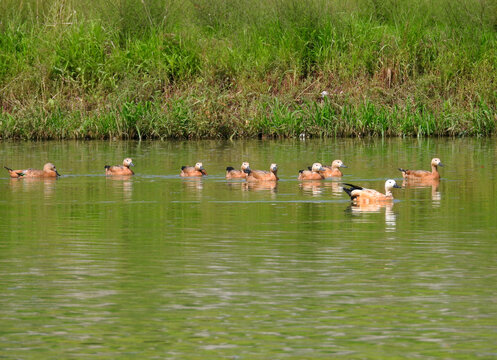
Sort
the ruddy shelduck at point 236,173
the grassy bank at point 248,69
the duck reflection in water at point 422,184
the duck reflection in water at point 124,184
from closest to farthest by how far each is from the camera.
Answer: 1. the duck reflection in water at point 124,184
2. the duck reflection in water at point 422,184
3. the ruddy shelduck at point 236,173
4. the grassy bank at point 248,69

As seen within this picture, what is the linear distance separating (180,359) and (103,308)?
1.63 meters

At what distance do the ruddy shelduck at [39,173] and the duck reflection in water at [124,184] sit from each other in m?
1.00

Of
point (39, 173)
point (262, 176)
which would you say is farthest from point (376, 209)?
point (39, 173)

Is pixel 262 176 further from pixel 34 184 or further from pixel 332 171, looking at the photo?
pixel 34 184

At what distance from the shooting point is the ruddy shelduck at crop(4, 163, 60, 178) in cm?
2089

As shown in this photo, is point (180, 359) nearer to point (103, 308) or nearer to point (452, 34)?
Result: point (103, 308)

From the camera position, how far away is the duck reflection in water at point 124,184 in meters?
18.4

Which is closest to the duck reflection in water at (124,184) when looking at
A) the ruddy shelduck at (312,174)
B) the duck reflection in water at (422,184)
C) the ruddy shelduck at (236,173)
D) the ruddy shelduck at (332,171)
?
the ruddy shelduck at (236,173)

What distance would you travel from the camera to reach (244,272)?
1037 cm

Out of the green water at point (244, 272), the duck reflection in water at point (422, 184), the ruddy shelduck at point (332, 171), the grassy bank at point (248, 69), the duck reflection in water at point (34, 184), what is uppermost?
the grassy bank at point (248, 69)

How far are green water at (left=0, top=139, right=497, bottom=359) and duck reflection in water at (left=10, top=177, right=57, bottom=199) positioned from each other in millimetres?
135

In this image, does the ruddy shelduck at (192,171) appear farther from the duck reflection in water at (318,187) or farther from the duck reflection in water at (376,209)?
the duck reflection in water at (376,209)

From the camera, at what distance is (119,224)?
14266 millimetres

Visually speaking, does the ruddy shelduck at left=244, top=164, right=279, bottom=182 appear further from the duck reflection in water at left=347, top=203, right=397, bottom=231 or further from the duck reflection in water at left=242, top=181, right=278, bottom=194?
the duck reflection in water at left=347, top=203, right=397, bottom=231
